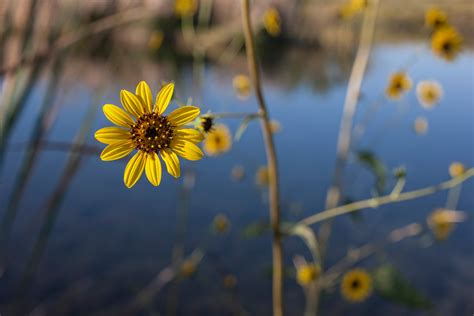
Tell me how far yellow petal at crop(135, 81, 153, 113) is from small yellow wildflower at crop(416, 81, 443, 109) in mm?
1459

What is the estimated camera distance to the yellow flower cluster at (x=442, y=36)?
0.94 m

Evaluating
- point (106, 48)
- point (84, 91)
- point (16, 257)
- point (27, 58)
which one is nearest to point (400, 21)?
point (106, 48)

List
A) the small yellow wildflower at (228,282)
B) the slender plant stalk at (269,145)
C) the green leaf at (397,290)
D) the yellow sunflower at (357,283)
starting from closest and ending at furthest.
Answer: the slender plant stalk at (269,145) < the green leaf at (397,290) < the small yellow wildflower at (228,282) < the yellow sunflower at (357,283)

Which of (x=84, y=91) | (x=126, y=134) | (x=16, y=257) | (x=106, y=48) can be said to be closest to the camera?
(x=126, y=134)

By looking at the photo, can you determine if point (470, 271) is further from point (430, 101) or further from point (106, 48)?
point (106, 48)

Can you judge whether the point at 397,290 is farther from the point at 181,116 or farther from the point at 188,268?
the point at 188,268

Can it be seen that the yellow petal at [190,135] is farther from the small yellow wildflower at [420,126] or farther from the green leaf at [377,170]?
the small yellow wildflower at [420,126]

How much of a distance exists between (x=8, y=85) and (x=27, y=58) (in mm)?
43

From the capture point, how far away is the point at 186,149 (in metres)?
0.29

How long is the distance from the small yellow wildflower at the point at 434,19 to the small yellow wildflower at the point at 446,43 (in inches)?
0.4

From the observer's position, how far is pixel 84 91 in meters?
3.55

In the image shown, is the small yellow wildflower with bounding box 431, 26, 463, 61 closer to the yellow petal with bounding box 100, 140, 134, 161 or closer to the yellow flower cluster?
the yellow flower cluster

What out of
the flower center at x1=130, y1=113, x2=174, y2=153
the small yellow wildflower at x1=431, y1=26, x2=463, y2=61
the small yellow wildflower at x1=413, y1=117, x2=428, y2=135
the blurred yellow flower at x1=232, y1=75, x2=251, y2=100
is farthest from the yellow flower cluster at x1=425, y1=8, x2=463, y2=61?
the flower center at x1=130, y1=113, x2=174, y2=153

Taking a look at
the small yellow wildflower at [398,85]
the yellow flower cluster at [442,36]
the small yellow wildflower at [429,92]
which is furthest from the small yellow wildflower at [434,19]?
the small yellow wildflower at [429,92]
